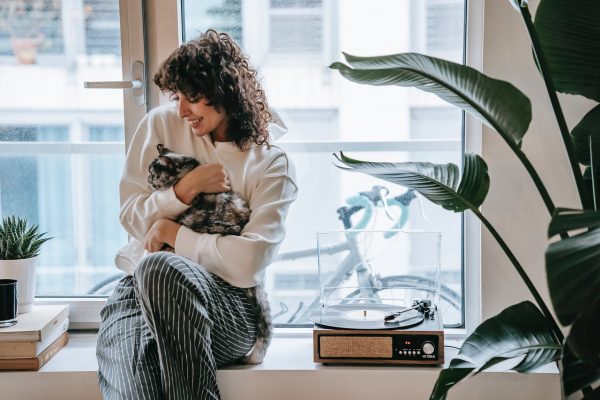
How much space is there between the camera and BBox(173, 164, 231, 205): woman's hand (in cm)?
178

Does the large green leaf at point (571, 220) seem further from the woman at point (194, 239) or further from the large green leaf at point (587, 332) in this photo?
the woman at point (194, 239)

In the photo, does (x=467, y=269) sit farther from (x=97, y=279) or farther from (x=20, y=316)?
(x=20, y=316)

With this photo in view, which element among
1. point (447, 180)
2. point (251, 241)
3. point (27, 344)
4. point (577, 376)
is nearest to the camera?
point (577, 376)

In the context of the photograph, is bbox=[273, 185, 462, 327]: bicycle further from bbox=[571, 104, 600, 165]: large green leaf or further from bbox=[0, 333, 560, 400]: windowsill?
bbox=[571, 104, 600, 165]: large green leaf

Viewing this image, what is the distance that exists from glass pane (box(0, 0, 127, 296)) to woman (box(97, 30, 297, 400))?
0.79ft

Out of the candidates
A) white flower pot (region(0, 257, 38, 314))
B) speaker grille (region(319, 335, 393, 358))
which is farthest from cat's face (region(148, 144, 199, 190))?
speaker grille (region(319, 335, 393, 358))

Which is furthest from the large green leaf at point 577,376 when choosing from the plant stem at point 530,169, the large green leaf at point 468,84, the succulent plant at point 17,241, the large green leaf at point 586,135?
the succulent plant at point 17,241

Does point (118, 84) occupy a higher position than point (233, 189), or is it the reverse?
point (118, 84)

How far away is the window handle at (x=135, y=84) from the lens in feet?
6.51

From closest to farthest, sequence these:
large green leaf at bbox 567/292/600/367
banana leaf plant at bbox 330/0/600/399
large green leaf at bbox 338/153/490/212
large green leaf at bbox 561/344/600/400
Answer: large green leaf at bbox 567/292/600/367, large green leaf at bbox 561/344/600/400, banana leaf plant at bbox 330/0/600/399, large green leaf at bbox 338/153/490/212

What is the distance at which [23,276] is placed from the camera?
1951mm

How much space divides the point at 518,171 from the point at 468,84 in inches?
24.3

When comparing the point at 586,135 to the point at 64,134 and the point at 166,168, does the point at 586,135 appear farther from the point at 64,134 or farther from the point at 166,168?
the point at 64,134

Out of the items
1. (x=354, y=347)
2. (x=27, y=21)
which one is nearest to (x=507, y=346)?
(x=354, y=347)
